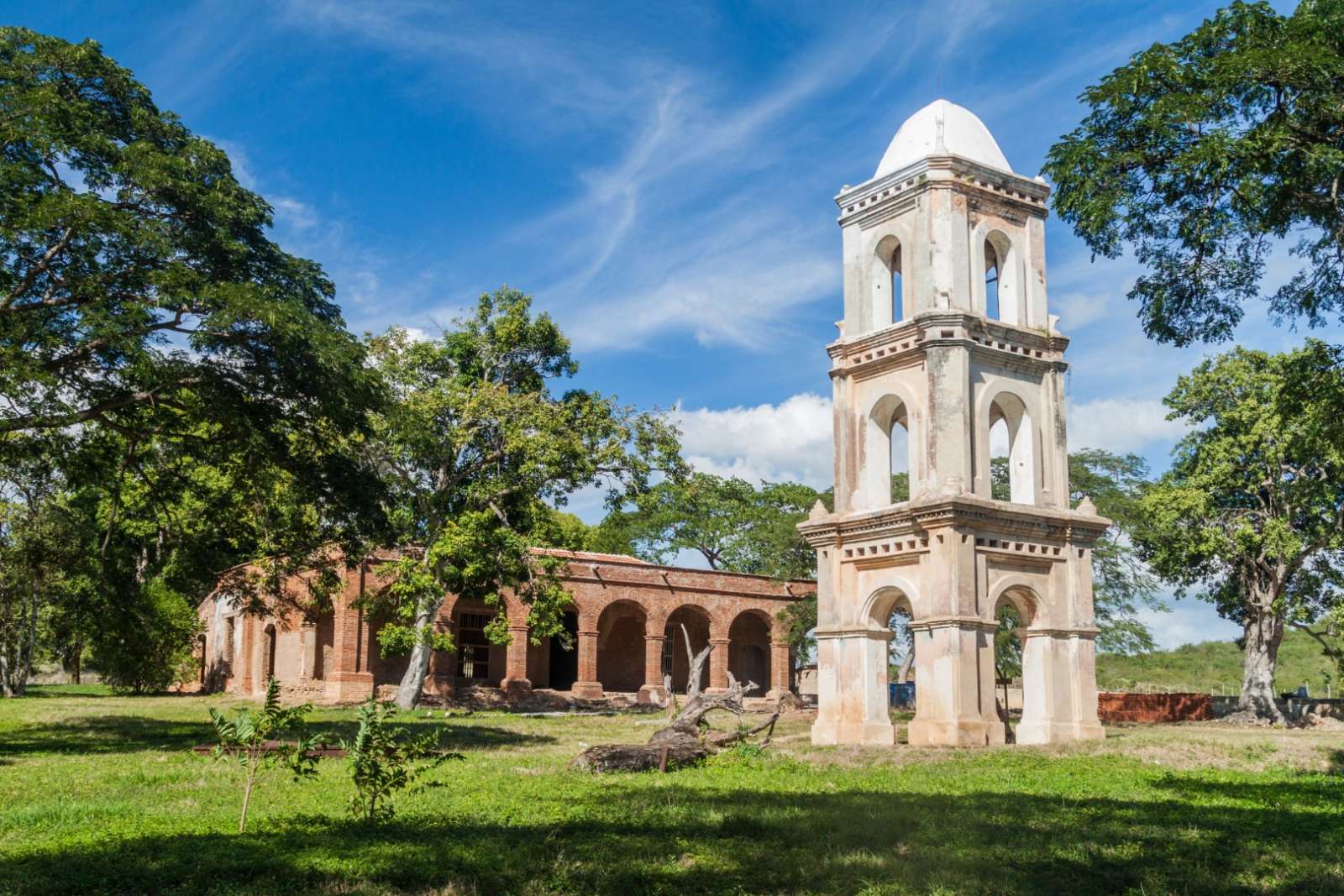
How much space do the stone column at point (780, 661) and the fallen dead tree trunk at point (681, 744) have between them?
22.4m

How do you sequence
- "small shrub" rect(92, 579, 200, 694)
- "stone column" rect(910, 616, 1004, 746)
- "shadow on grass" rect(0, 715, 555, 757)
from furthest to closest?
"small shrub" rect(92, 579, 200, 694), "stone column" rect(910, 616, 1004, 746), "shadow on grass" rect(0, 715, 555, 757)

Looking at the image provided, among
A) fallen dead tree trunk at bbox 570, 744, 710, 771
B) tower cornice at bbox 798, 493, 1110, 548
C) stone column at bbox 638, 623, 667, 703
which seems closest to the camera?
fallen dead tree trunk at bbox 570, 744, 710, 771

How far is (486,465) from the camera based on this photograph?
27.8m


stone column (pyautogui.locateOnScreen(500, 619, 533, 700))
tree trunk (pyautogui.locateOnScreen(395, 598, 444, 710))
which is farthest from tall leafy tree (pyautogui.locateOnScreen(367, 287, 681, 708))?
stone column (pyautogui.locateOnScreen(500, 619, 533, 700))

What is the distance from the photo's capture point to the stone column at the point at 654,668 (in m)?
37.1

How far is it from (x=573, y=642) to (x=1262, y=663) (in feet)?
68.6

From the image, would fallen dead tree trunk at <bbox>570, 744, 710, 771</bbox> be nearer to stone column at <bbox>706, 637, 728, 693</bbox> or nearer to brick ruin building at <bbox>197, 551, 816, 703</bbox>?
brick ruin building at <bbox>197, 551, 816, 703</bbox>

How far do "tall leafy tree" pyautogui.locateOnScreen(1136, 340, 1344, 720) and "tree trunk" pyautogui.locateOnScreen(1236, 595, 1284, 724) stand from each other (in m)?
0.03

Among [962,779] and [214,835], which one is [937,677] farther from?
[214,835]

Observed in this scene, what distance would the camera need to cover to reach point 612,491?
90.9 ft

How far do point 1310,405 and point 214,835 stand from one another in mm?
11694

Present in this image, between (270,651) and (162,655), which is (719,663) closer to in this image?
(270,651)

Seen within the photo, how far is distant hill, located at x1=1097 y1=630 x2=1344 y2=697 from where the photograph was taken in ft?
174

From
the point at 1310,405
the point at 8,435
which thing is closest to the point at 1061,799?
the point at 1310,405
